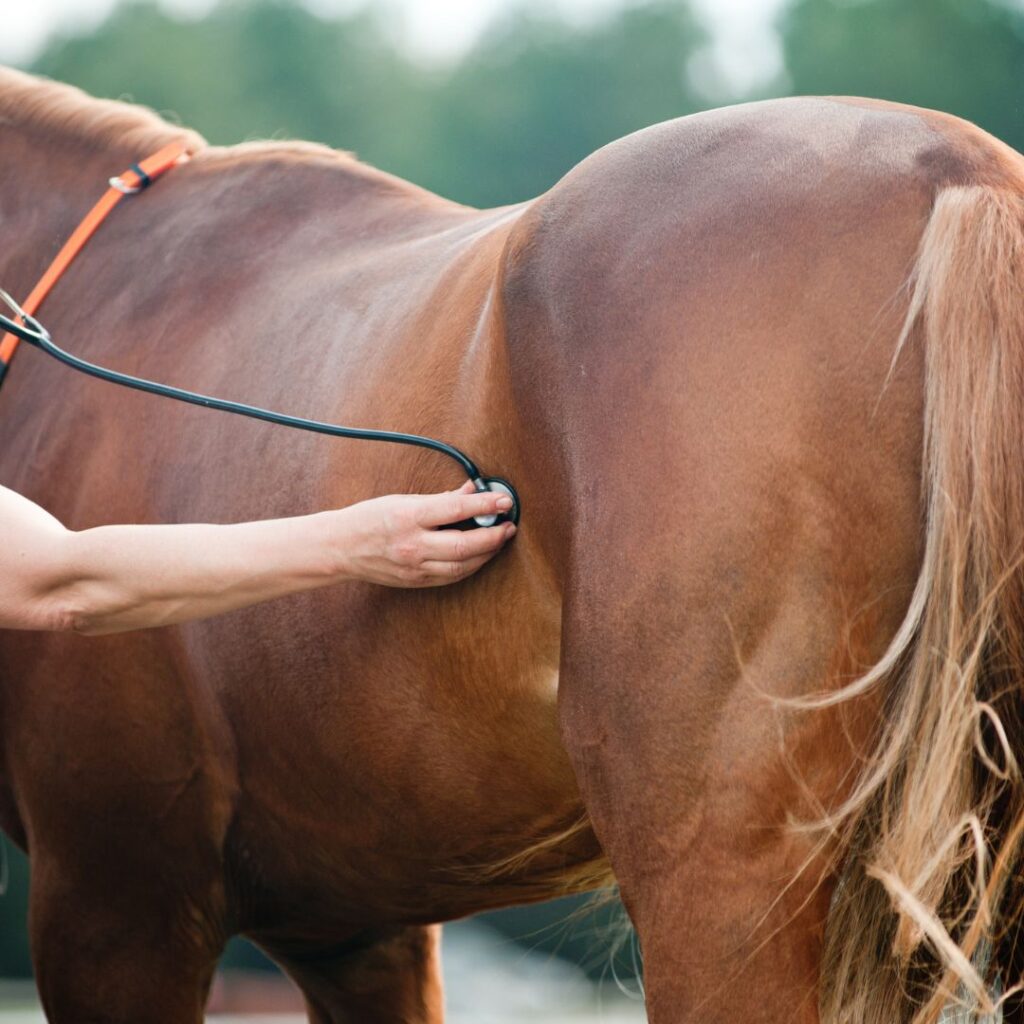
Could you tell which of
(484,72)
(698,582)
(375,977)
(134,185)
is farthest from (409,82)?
(698,582)

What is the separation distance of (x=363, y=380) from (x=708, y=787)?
3.02 feet

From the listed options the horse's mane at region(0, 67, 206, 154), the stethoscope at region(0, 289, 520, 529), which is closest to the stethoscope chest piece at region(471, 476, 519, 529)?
the stethoscope at region(0, 289, 520, 529)

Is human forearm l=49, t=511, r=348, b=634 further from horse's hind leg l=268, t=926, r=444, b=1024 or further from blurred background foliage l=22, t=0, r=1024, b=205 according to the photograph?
blurred background foliage l=22, t=0, r=1024, b=205

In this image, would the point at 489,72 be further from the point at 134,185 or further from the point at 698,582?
the point at 698,582

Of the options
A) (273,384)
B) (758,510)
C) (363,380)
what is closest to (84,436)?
(273,384)

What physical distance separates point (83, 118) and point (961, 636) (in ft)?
8.27

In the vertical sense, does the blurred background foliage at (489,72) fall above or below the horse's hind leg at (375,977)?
above

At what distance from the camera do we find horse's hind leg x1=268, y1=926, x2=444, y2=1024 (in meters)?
3.12

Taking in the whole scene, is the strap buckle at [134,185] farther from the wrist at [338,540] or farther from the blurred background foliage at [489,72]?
the blurred background foliage at [489,72]

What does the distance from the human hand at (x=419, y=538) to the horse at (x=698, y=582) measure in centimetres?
5

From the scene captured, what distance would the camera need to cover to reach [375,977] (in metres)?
→ 3.14

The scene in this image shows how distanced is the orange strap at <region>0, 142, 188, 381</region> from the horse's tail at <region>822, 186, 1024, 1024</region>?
1999mm

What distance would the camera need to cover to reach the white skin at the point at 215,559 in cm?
193

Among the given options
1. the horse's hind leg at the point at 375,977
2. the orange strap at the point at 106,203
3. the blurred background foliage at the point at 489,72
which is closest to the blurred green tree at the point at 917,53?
the blurred background foliage at the point at 489,72
